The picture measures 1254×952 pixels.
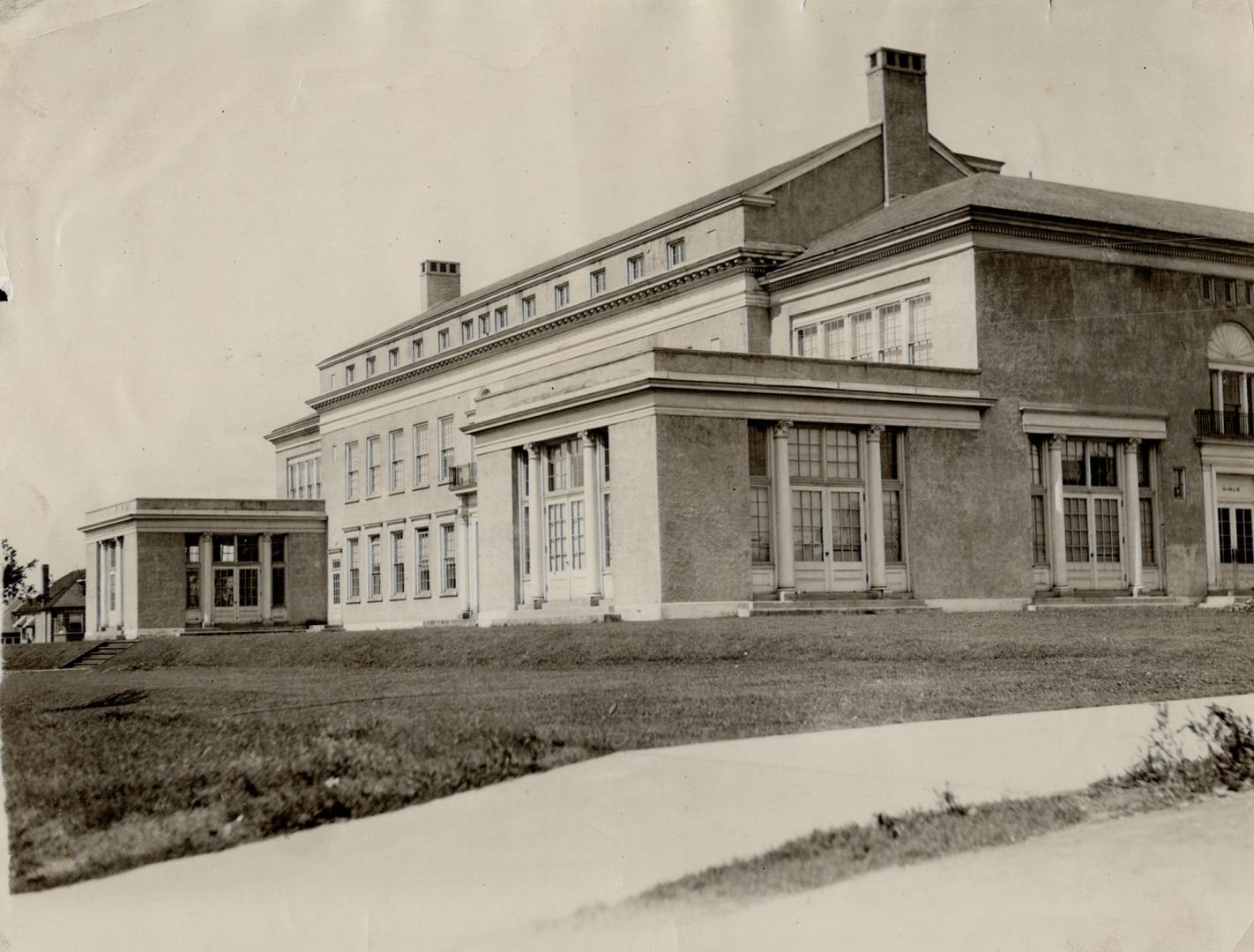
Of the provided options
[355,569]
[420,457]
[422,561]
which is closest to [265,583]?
[422,561]

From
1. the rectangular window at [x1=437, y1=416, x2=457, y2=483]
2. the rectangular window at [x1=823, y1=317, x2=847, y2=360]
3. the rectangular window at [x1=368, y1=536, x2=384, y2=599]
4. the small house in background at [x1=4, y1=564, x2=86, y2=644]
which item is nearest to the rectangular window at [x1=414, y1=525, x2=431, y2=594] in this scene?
the rectangular window at [x1=437, y1=416, x2=457, y2=483]

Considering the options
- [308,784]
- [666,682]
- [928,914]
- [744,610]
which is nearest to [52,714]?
[308,784]

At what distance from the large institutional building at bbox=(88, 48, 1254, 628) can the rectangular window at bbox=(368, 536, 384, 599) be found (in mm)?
19521

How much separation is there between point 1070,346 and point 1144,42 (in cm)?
1481

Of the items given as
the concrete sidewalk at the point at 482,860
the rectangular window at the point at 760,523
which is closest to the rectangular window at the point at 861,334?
the rectangular window at the point at 760,523

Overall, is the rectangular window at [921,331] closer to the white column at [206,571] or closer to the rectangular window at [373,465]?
the white column at [206,571]

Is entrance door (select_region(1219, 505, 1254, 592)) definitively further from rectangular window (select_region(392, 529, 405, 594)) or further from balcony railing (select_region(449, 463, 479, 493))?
rectangular window (select_region(392, 529, 405, 594))

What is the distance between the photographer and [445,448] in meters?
49.9

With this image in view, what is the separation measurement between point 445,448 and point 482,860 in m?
41.6

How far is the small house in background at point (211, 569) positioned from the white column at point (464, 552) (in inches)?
267

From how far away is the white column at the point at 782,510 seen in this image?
91.7 feet

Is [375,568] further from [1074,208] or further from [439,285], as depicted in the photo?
[1074,208]

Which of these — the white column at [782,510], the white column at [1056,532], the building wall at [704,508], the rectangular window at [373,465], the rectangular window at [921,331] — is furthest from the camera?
the rectangular window at [373,465]

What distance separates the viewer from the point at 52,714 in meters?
13.0
